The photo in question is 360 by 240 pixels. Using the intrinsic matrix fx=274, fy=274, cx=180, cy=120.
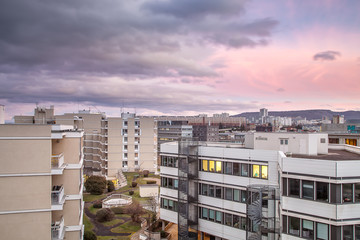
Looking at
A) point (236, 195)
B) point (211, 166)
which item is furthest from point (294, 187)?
point (211, 166)

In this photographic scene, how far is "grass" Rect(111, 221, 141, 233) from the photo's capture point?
36688 mm

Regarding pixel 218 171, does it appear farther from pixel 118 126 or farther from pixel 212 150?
pixel 118 126

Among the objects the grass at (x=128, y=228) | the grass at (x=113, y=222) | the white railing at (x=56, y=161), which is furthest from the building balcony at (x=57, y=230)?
the grass at (x=113, y=222)

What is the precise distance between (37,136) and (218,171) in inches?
732

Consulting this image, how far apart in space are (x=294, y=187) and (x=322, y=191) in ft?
6.20

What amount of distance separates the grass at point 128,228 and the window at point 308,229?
→ 24.0 m

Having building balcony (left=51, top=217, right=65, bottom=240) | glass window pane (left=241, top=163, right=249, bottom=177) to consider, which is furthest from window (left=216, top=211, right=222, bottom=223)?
building balcony (left=51, top=217, right=65, bottom=240)

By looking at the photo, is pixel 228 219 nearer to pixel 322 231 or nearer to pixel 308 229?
pixel 308 229

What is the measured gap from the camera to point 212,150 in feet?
98.7

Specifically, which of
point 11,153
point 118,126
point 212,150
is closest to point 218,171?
point 212,150

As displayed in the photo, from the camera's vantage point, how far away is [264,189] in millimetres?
21672

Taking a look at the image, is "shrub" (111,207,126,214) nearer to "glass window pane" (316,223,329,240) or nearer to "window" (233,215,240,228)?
"window" (233,215,240,228)

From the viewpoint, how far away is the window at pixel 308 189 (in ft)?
62.1

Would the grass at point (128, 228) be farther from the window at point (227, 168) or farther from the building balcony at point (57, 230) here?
the building balcony at point (57, 230)
